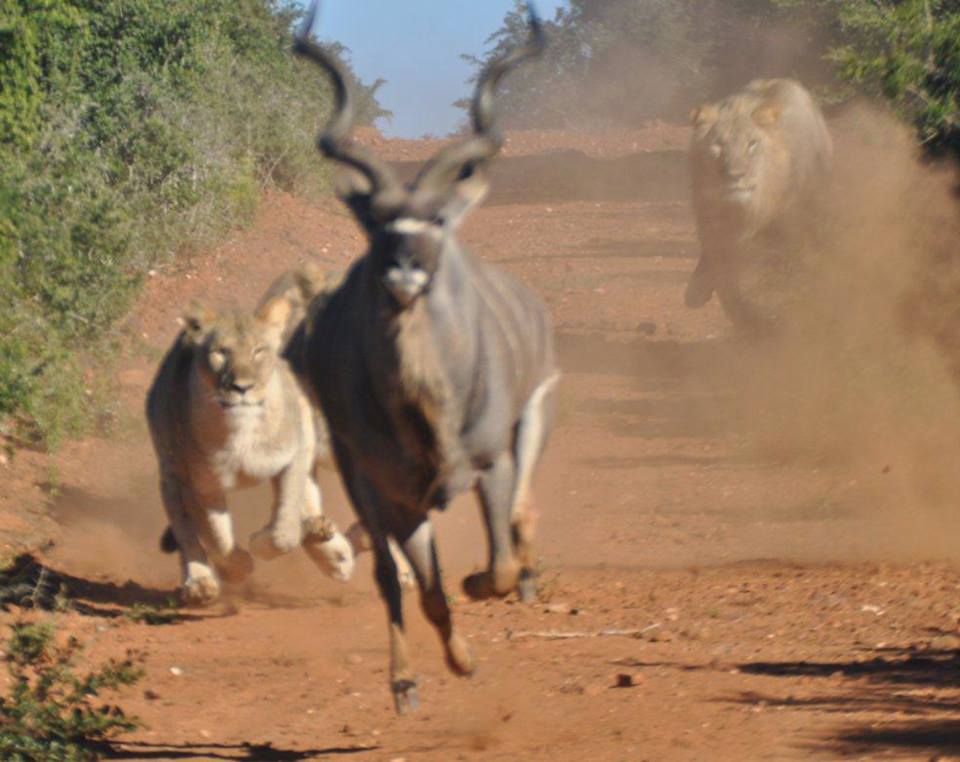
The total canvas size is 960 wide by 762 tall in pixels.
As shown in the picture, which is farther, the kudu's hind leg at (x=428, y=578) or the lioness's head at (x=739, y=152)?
the lioness's head at (x=739, y=152)

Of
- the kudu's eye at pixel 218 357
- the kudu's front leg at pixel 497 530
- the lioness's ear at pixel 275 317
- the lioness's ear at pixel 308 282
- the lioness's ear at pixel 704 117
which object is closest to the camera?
the kudu's front leg at pixel 497 530

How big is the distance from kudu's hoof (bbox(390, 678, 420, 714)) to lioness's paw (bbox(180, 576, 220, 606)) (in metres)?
2.48

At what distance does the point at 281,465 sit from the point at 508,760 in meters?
3.35

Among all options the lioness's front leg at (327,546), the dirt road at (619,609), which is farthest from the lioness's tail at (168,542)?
the lioness's front leg at (327,546)

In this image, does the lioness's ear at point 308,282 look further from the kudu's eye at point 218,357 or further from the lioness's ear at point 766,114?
the lioness's ear at point 766,114

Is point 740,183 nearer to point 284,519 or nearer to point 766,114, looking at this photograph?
point 766,114


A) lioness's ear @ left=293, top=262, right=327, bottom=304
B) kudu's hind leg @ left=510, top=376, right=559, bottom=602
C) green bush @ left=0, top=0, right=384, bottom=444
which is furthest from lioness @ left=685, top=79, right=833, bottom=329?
kudu's hind leg @ left=510, top=376, right=559, bottom=602

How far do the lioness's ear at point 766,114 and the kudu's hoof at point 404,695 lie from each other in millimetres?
10364

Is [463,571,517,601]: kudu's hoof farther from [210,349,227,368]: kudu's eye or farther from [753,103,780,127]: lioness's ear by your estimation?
[753,103,780,127]: lioness's ear

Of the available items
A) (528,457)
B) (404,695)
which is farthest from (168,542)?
(404,695)

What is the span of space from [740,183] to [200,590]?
8.30m

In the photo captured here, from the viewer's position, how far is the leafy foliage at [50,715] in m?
6.16

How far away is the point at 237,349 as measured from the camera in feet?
30.3

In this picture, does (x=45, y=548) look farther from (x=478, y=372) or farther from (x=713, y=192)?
(x=713, y=192)
